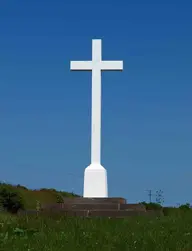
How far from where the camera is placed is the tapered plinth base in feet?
59.5

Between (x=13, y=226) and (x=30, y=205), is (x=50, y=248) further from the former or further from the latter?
(x=30, y=205)

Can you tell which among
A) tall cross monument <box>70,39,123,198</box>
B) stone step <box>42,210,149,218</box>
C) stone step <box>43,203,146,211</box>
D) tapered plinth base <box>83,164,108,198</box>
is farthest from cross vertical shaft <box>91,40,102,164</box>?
stone step <box>42,210,149,218</box>

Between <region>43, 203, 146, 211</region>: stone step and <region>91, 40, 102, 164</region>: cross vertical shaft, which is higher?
<region>91, 40, 102, 164</region>: cross vertical shaft

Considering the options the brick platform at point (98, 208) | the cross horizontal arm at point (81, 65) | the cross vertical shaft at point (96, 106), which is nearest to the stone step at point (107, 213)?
the brick platform at point (98, 208)

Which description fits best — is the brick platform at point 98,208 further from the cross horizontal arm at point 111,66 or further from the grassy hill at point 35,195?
the cross horizontal arm at point 111,66

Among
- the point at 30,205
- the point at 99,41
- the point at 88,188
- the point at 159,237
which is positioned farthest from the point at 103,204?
the point at 159,237

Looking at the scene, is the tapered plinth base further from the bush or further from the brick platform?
the bush

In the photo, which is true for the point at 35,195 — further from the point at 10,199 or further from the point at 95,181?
the point at 95,181

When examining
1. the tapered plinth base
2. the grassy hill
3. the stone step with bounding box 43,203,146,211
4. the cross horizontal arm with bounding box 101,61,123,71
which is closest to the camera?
the stone step with bounding box 43,203,146,211

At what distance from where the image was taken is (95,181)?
18188 millimetres

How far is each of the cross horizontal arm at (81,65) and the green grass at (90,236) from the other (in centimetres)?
957

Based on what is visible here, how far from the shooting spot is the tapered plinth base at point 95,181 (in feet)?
59.5

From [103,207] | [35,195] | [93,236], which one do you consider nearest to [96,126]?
[103,207]

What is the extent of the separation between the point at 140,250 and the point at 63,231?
2.00 m
